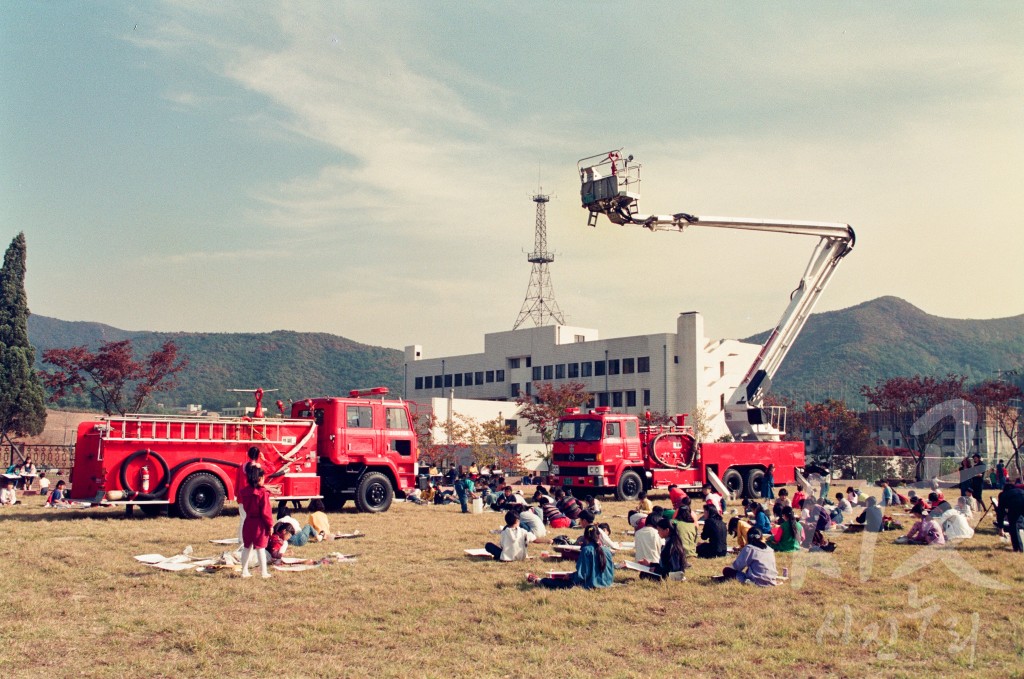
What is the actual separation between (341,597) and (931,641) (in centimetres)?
758

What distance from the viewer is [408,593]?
12.5 m

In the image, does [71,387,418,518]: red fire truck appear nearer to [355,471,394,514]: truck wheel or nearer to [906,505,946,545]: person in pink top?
[355,471,394,514]: truck wheel

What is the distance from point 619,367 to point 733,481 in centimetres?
4203

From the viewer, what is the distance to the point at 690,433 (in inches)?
1142

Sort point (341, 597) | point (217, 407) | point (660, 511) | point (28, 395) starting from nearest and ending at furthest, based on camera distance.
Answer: point (341, 597), point (660, 511), point (28, 395), point (217, 407)

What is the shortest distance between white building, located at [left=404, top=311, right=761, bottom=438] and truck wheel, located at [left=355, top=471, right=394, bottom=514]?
143ft

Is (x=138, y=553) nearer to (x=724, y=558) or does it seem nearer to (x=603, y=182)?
(x=724, y=558)

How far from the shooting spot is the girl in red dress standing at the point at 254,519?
13211 millimetres

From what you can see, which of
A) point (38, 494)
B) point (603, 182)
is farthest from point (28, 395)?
point (603, 182)

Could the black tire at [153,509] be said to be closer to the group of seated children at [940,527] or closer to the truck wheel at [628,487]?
the truck wheel at [628,487]

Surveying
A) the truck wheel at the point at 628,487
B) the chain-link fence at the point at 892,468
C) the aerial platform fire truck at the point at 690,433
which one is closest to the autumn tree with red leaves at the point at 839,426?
the chain-link fence at the point at 892,468

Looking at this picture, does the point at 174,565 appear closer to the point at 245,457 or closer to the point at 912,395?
the point at 245,457

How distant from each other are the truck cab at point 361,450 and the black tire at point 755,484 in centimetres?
1216

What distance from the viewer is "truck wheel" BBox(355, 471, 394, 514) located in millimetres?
23109
